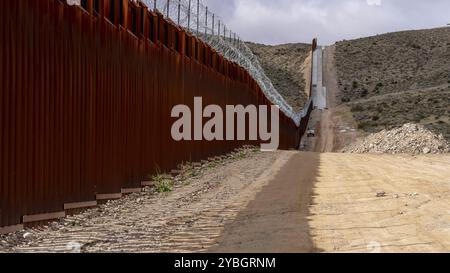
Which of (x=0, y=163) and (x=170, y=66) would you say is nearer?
(x=0, y=163)

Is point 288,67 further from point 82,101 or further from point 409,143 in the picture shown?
point 82,101

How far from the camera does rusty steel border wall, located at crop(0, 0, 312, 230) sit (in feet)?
31.9

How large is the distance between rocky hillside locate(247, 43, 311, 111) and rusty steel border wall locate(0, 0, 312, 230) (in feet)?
239

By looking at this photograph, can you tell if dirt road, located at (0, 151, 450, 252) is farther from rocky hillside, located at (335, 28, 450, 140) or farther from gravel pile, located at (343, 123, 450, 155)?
rocky hillside, located at (335, 28, 450, 140)

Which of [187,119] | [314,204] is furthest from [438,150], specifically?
[314,204]

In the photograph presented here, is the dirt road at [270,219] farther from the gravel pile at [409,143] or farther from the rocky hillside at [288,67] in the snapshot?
the rocky hillside at [288,67]

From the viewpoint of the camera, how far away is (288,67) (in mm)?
116312

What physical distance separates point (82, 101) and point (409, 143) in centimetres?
2799

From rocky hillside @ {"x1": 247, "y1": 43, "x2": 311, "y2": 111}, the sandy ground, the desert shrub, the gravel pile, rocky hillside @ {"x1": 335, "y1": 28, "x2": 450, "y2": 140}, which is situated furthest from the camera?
rocky hillside @ {"x1": 247, "y1": 43, "x2": 311, "y2": 111}

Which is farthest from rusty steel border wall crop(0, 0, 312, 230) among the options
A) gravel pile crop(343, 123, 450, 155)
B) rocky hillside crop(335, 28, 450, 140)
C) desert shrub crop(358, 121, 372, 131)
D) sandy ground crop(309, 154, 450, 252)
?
desert shrub crop(358, 121, 372, 131)
